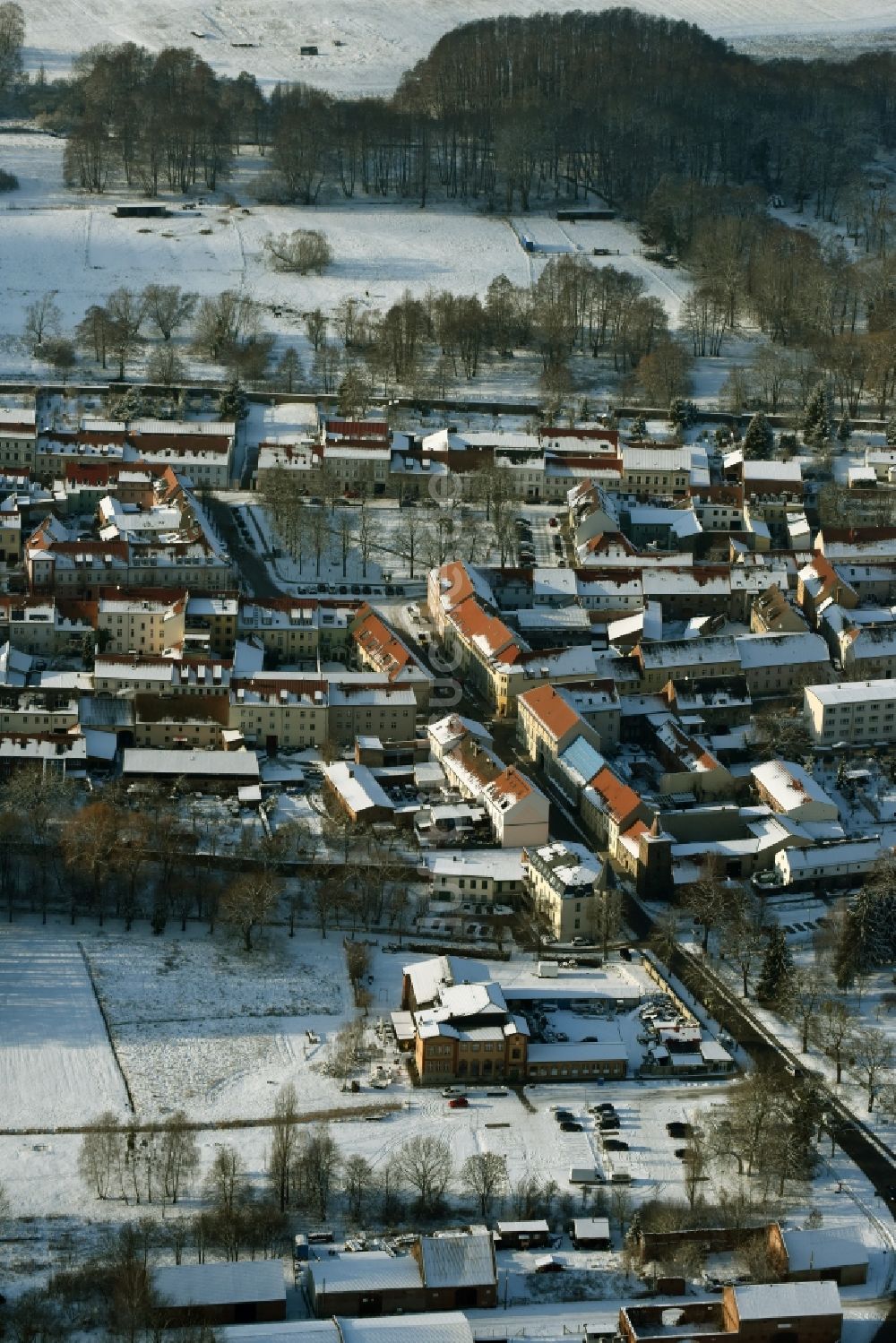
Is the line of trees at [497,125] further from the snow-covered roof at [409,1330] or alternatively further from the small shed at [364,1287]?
the snow-covered roof at [409,1330]

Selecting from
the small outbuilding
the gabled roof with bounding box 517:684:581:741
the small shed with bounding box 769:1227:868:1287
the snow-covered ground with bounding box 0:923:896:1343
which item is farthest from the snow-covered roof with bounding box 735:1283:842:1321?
the gabled roof with bounding box 517:684:581:741

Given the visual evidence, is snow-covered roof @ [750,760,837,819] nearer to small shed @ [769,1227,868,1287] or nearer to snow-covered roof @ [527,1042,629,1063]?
snow-covered roof @ [527,1042,629,1063]

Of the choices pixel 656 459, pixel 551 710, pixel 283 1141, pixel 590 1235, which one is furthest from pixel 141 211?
pixel 590 1235

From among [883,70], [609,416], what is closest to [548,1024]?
[609,416]

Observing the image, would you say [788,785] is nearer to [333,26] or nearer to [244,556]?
[244,556]

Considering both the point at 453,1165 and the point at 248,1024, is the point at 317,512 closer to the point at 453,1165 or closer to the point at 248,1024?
the point at 248,1024
